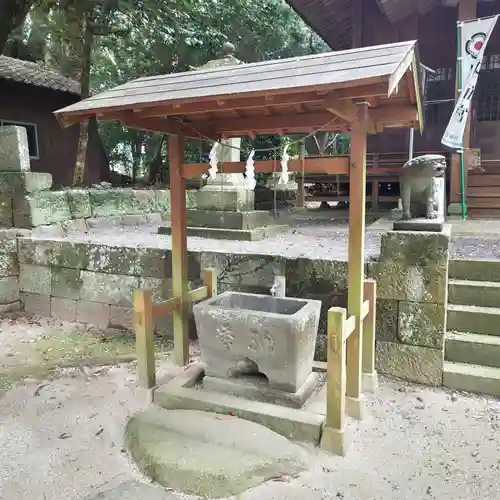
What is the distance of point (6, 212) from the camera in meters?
6.58

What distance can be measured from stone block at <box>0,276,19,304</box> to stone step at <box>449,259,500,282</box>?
589cm

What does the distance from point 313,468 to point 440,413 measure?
1345mm

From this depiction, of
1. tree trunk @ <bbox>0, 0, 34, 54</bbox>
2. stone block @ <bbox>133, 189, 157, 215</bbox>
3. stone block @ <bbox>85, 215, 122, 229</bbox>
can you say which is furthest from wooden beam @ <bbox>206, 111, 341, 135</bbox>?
tree trunk @ <bbox>0, 0, 34, 54</bbox>

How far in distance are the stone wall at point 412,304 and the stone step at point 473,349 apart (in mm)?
174

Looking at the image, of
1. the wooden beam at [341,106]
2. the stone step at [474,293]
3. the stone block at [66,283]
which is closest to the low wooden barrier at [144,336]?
the wooden beam at [341,106]

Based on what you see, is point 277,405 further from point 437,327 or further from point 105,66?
point 105,66

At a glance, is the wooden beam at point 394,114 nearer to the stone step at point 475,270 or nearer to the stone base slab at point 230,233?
the stone step at point 475,270

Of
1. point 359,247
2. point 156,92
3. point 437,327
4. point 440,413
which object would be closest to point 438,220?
point 437,327

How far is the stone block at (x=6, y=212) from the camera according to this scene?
6.55 m

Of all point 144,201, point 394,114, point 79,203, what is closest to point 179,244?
point 394,114

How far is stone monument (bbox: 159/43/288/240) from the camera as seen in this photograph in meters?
6.53

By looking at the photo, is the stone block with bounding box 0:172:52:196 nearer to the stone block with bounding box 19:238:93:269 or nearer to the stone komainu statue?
the stone block with bounding box 19:238:93:269

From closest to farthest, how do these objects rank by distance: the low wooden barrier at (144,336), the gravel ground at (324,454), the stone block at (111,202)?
1. the gravel ground at (324,454)
2. the low wooden barrier at (144,336)
3. the stone block at (111,202)

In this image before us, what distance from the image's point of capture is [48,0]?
9.32 metres
